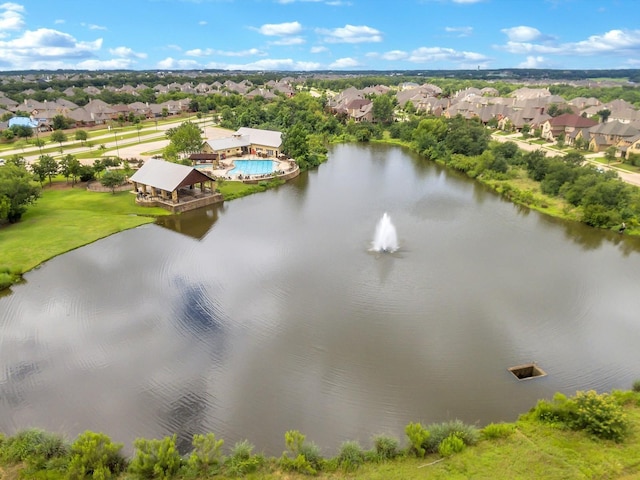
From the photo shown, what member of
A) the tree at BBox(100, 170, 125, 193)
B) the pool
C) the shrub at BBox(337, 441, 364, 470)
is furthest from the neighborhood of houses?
the shrub at BBox(337, 441, 364, 470)

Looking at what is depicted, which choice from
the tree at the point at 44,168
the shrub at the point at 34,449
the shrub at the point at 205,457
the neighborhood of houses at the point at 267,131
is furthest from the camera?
the tree at the point at 44,168

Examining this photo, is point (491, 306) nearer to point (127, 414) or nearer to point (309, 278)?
point (309, 278)

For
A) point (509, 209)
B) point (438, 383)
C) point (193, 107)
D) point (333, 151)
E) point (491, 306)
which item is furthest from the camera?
point (193, 107)

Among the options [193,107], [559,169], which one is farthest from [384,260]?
[193,107]

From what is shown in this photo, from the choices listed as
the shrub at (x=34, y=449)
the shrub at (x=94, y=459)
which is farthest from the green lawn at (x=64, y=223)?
the shrub at (x=94, y=459)

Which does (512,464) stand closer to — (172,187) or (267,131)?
(172,187)

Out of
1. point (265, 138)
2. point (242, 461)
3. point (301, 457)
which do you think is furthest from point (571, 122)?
point (242, 461)

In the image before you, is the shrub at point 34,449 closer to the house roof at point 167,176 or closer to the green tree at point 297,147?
the house roof at point 167,176
